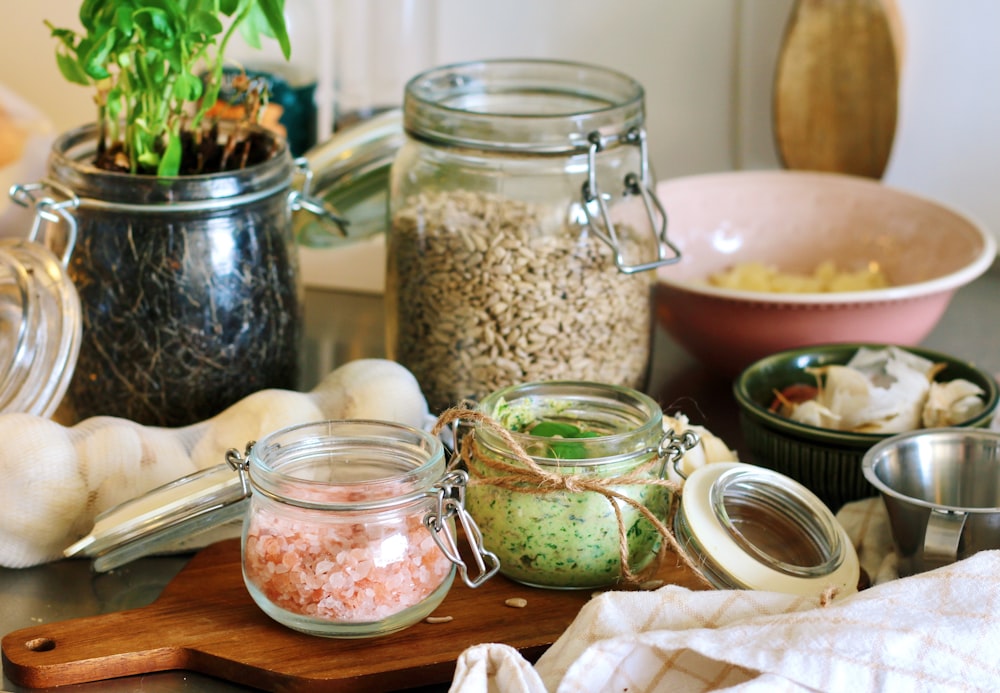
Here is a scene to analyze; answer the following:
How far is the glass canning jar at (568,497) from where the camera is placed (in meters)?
0.72

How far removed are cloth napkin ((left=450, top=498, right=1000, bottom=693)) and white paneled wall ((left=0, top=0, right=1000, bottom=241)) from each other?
791 millimetres

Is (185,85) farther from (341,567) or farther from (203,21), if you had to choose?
(341,567)

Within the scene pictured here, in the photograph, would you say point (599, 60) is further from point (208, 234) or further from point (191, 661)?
point (191, 661)

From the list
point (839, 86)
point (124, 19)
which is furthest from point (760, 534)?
point (839, 86)

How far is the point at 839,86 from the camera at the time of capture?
1.32m

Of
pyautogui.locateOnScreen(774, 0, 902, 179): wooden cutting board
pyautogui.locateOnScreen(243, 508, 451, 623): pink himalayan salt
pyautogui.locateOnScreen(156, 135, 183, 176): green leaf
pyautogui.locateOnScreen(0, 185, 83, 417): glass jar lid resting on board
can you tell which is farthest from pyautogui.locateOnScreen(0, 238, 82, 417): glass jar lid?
pyautogui.locateOnScreen(774, 0, 902, 179): wooden cutting board

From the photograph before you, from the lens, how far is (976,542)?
715mm

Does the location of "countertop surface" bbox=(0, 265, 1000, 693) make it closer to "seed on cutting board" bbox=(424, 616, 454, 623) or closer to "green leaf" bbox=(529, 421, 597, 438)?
"seed on cutting board" bbox=(424, 616, 454, 623)

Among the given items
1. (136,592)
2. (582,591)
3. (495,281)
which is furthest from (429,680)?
(495,281)

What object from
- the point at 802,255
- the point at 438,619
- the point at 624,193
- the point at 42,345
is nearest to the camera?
the point at 438,619

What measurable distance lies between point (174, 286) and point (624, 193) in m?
0.35

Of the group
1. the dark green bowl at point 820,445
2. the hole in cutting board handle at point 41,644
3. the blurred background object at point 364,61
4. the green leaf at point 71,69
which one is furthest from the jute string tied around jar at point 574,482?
the blurred background object at point 364,61

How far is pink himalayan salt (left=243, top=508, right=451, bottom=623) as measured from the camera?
2.21 ft

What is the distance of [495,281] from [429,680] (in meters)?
0.33
